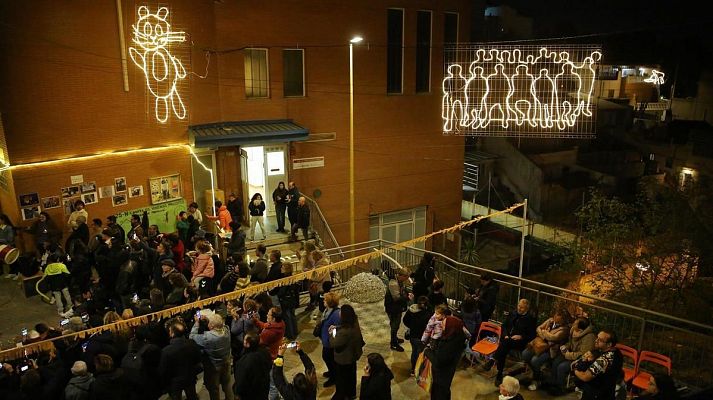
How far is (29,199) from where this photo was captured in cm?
1382

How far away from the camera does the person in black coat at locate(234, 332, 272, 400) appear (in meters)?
6.91

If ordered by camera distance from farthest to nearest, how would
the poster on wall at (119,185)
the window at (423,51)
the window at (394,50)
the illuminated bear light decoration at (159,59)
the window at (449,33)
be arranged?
the window at (449,33) → the window at (423,51) → the window at (394,50) → the poster on wall at (119,185) → the illuminated bear light decoration at (159,59)

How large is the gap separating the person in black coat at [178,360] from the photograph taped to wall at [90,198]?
8656mm

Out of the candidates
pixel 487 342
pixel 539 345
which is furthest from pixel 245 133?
pixel 539 345

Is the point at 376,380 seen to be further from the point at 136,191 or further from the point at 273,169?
the point at 273,169

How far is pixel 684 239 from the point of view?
16.0 meters

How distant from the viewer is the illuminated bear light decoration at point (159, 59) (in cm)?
1491

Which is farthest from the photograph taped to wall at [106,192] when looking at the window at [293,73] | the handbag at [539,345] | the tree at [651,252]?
the tree at [651,252]

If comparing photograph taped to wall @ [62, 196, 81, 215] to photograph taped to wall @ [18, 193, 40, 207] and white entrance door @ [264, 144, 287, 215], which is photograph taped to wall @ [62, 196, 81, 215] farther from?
Result: white entrance door @ [264, 144, 287, 215]

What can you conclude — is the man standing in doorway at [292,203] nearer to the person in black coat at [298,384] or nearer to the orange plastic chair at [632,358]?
the person in black coat at [298,384]

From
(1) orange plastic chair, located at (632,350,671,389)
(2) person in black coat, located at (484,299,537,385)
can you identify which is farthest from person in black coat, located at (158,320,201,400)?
(1) orange plastic chair, located at (632,350,671,389)

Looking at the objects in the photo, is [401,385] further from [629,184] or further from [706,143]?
[706,143]

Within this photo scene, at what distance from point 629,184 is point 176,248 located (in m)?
30.4

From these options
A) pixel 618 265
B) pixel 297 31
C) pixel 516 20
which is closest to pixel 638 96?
pixel 516 20
